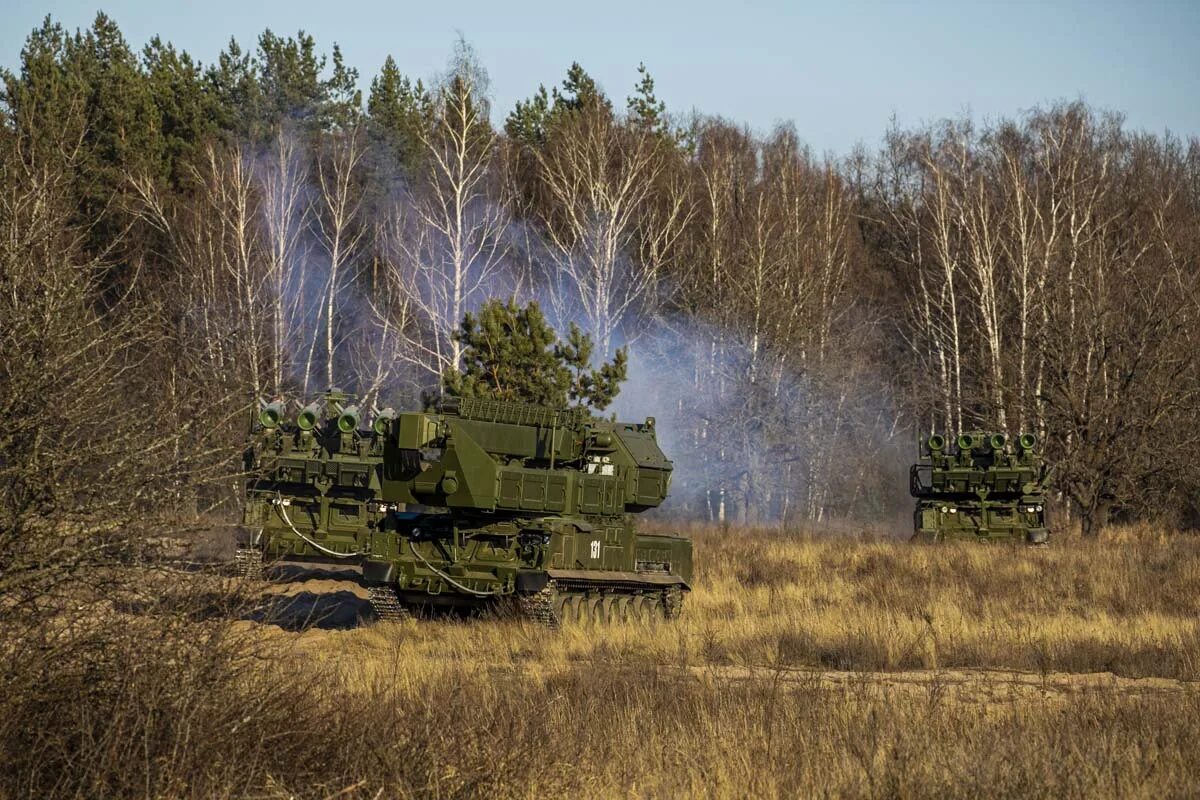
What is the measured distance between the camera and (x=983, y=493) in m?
28.6

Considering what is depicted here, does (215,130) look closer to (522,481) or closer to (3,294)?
(522,481)

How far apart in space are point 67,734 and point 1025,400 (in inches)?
1150

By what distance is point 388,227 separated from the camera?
43.1 metres

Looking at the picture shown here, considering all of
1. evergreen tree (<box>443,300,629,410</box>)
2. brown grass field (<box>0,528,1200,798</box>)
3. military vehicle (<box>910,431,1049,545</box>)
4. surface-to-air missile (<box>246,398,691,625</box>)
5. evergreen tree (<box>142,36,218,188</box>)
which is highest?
evergreen tree (<box>142,36,218,188</box>)

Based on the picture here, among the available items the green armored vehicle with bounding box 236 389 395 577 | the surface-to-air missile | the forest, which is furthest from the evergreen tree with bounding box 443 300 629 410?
the surface-to-air missile

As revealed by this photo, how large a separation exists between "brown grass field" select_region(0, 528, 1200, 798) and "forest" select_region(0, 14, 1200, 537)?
54.1ft

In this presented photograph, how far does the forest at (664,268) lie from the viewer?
116 feet

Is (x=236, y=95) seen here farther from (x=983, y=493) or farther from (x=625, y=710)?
(x=625, y=710)

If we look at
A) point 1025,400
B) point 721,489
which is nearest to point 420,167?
point 721,489

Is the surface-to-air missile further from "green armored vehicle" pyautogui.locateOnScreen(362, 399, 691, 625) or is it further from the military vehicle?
the military vehicle

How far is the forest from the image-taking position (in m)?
35.2

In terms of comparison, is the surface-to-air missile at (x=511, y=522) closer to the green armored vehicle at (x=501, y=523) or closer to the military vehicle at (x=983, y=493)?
the green armored vehicle at (x=501, y=523)

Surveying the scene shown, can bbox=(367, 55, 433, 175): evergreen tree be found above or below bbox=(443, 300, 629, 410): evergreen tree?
above

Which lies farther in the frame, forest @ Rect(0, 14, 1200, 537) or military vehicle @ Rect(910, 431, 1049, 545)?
forest @ Rect(0, 14, 1200, 537)
